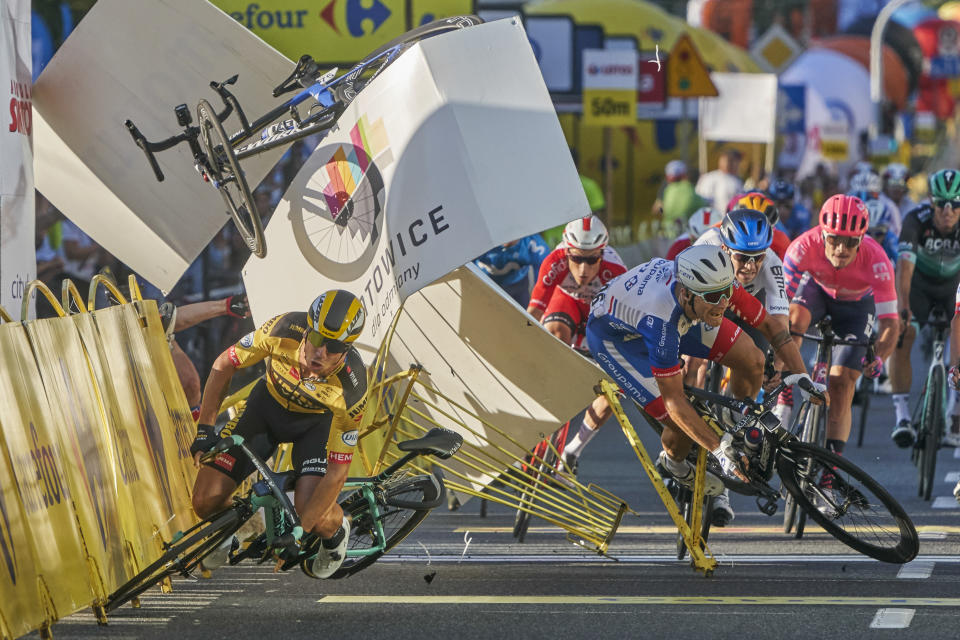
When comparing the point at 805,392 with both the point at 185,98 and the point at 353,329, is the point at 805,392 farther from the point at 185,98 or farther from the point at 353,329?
the point at 185,98

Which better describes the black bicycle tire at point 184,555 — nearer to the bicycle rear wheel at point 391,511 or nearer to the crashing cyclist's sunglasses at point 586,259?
the bicycle rear wheel at point 391,511

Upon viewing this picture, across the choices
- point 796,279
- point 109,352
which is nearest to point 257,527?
point 109,352

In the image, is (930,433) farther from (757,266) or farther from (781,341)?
(781,341)

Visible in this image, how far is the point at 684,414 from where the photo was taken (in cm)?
783

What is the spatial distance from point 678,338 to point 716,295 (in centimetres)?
31

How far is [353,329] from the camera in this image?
7.01m

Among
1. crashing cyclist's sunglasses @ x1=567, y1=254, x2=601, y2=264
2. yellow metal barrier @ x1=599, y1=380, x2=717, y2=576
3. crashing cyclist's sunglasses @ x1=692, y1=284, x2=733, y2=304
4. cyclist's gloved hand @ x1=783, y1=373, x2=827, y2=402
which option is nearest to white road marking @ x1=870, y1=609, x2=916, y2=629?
yellow metal barrier @ x1=599, y1=380, x2=717, y2=576

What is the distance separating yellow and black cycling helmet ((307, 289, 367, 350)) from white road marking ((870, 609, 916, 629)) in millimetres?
2660

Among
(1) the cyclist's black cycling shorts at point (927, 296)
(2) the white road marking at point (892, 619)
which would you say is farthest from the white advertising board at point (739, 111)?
(2) the white road marking at point (892, 619)

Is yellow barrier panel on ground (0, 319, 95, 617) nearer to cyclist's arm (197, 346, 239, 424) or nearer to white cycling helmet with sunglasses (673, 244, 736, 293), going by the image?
cyclist's arm (197, 346, 239, 424)

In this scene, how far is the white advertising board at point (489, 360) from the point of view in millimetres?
8555

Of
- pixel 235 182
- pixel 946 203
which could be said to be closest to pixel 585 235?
pixel 235 182

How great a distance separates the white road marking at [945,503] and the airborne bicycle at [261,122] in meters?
4.32

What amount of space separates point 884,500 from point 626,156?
24325mm
